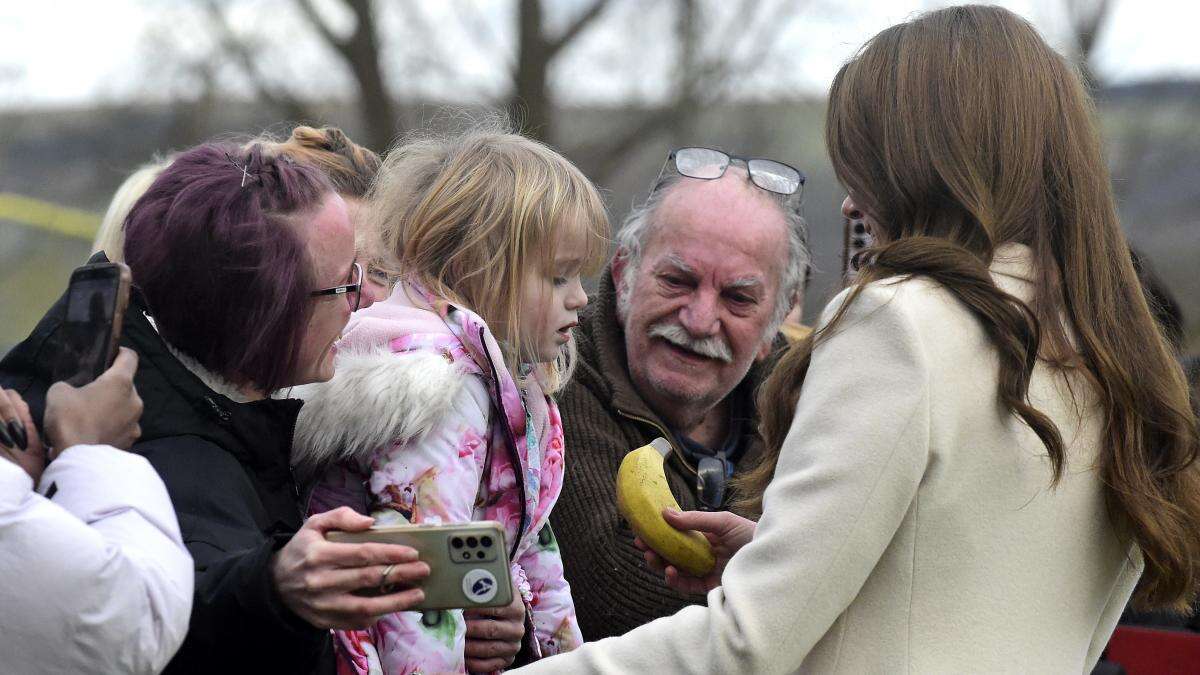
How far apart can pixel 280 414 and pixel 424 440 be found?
0.82 ft

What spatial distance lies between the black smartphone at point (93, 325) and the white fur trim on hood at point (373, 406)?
53 centimetres

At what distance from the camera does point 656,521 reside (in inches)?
95.0

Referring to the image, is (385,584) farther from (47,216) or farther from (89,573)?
(47,216)

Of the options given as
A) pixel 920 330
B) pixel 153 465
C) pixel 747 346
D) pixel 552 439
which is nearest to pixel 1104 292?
pixel 920 330

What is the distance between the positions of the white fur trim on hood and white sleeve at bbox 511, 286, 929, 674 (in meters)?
0.63

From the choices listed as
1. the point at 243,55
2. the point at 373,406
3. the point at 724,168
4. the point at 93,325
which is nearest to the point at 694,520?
the point at 373,406

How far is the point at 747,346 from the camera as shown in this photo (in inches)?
140

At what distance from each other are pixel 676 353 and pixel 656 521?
3.70 feet

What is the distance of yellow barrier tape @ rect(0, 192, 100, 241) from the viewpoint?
724 centimetres

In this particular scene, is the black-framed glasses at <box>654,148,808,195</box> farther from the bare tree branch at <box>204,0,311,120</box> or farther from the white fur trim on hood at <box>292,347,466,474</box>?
the bare tree branch at <box>204,0,311,120</box>

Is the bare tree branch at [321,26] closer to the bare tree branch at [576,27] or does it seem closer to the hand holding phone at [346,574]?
the bare tree branch at [576,27]

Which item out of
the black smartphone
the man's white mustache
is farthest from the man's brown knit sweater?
the black smartphone

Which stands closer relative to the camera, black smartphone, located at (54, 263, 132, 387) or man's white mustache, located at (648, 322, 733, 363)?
black smartphone, located at (54, 263, 132, 387)

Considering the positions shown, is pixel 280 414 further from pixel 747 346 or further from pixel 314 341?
pixel 747 346
